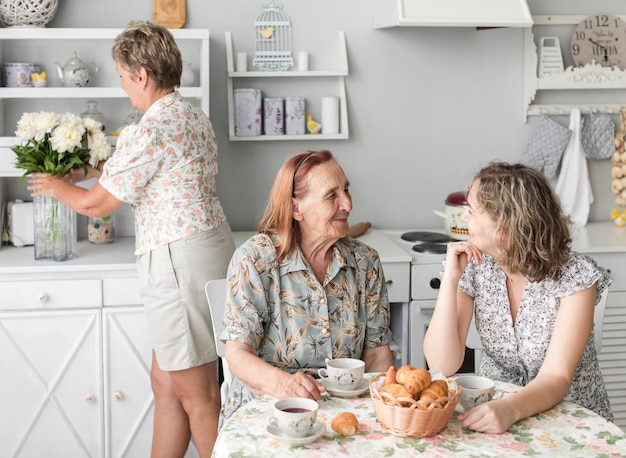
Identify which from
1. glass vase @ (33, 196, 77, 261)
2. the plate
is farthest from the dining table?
glass vase @ (33, 196, 77, 261)

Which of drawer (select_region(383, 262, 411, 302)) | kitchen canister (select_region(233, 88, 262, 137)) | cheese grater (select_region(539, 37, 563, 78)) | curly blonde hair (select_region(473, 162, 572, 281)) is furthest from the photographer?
cheese grater (select_region(539, 37, 563, 78))

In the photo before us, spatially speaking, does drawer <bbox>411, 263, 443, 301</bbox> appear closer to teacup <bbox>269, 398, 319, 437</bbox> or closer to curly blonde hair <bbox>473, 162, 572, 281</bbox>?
curly blonde hair <bbox>473, 162, 572, 281</bbox>

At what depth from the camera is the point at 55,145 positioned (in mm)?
2848

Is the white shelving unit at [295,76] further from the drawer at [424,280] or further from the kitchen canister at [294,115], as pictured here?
the drawer at [424,280]

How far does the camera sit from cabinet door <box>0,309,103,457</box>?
9.88 ft

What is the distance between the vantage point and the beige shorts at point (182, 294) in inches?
105

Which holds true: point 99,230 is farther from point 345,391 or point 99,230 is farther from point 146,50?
point 345,391

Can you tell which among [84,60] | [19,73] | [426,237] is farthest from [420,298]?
[19,73]

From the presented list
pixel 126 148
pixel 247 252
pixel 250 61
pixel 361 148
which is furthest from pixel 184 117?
pixel 361 148

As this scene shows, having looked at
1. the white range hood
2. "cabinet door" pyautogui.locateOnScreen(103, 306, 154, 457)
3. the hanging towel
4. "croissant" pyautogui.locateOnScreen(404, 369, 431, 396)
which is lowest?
"cabinet door" pyautogui.locateOnScreen(103, 306, 154, 457)

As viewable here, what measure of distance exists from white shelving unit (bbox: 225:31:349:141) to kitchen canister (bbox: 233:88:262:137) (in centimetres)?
3

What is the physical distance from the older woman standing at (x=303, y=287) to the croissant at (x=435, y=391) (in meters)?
0.51

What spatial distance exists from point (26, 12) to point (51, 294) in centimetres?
108

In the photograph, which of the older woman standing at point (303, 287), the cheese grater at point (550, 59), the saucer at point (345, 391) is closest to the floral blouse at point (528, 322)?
the older woman standing at point (303, 287)
